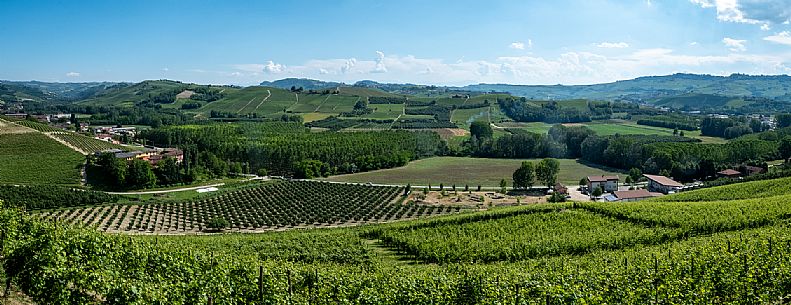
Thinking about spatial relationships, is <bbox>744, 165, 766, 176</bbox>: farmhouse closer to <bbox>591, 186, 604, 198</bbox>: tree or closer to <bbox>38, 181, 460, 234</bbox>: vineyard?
<bbox>591, 186, 604, 198</bbox>: tree

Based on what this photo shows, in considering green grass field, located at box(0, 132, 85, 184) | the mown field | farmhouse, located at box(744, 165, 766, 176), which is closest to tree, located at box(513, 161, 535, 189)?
farmhouse, located at box(744, 165, 766, 176)

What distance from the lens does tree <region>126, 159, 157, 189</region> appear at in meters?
82.9

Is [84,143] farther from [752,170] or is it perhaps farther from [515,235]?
[752,170]

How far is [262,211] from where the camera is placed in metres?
69.4

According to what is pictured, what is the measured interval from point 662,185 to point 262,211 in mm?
61745

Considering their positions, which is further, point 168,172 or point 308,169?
point 308,169

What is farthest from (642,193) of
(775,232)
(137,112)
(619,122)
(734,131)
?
(137,112)

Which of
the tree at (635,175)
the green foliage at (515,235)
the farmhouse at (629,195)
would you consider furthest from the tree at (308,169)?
the tree at (635,175)

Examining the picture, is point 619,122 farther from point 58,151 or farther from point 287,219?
point 58,151

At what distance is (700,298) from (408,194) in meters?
68.0

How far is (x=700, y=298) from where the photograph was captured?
55.6 ft

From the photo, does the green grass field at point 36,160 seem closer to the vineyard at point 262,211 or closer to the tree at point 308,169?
the vineyard at point 262,211

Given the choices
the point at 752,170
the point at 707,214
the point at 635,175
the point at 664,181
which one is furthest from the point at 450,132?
the point at 707,214

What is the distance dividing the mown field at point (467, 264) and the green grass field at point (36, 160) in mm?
52285
